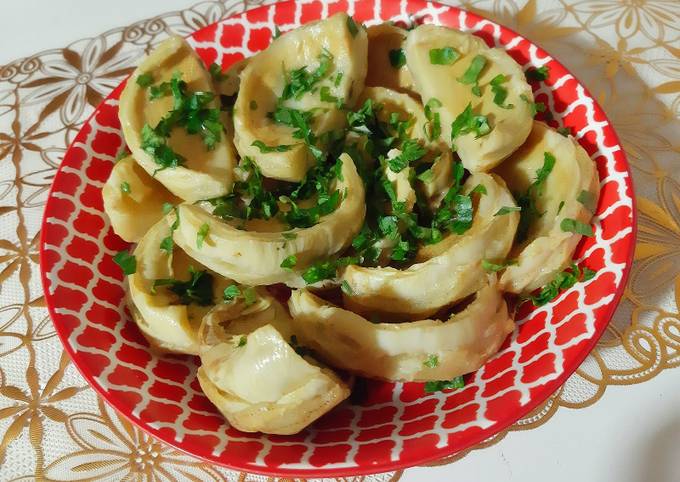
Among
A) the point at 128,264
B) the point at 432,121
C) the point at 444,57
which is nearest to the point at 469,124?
the point at 432,121

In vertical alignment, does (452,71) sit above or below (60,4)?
below

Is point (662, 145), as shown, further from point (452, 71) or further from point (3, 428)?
point (3, 428)

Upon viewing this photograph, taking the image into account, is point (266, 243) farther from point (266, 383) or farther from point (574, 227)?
point (574, 227)

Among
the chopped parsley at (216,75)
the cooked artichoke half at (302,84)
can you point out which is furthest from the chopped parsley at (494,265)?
the chopped parsley at (216,75)

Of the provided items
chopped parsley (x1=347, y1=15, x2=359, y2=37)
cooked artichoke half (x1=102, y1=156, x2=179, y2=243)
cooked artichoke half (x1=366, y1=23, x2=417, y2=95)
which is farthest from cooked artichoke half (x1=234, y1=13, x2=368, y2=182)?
cooked artichoke half (x1=102, y1=156, x2=179, y2=243)

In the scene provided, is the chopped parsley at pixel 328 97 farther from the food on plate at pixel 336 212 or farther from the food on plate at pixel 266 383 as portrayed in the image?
the food on plate at pixel 266 383

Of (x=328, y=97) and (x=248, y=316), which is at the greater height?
(x=328, y=97)

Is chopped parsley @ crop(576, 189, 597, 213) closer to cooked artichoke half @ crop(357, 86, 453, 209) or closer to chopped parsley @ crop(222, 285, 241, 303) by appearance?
cooked artichoke half @ crop(357, 86, 453, 209)

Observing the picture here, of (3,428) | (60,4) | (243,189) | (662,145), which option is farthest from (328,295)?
(60,4)
